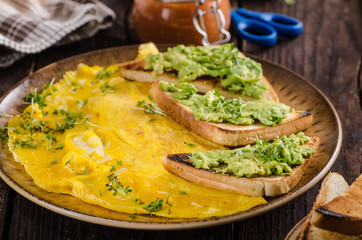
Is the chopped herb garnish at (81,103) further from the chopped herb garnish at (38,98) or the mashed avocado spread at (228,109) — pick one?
the mashed avocado spread at (228,109)

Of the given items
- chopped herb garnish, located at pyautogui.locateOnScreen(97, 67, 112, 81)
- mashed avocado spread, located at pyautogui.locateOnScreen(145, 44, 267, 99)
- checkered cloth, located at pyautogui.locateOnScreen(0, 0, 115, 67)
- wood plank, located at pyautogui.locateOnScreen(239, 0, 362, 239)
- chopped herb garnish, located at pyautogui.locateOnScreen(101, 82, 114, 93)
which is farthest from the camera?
checkered cloth, located at pyautogui.locateOnScreen(0, 0, 115, 67)

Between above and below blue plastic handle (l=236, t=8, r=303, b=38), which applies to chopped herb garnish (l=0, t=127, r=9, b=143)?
below

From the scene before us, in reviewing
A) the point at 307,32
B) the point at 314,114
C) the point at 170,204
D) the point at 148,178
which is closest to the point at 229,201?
the point at 170,204

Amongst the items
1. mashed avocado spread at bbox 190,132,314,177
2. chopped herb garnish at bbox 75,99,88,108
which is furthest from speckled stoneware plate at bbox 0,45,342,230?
chopped herb garnish at bbox 75,99,88,108

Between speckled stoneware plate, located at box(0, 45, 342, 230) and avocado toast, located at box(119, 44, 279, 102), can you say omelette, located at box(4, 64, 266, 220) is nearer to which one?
speckled stoneware plate, located at box(0, 45, 342, 230)

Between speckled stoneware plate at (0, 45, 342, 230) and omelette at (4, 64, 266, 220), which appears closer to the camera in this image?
speckled stoneware plate at (0, 45, 342, 230)

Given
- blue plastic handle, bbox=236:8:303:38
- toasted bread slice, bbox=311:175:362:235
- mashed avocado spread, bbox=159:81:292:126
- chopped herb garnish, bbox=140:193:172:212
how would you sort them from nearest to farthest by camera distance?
toasted bread slice, bbox=311:175:362:235 → chopped herb garnish, bbox=140:193:172:212 → mashed avocado spread, bbox=159:81:292:126 → blue plastic handle, bbox=236:8:303:38

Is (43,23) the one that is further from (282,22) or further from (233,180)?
(233,180)

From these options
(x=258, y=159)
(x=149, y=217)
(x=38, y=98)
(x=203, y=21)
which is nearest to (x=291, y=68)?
(x=203, y=21)
